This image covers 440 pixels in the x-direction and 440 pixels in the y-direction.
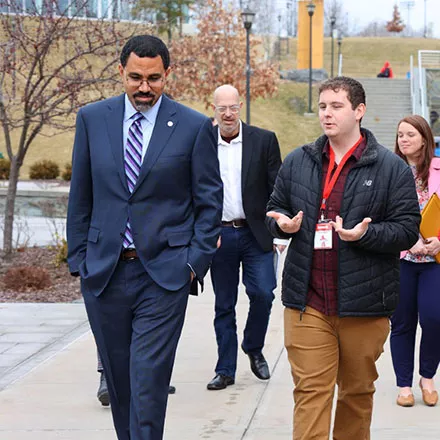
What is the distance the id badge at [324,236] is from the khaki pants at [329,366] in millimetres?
305

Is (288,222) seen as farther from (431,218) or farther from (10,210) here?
(10,210)

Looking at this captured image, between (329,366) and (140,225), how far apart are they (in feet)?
3.42

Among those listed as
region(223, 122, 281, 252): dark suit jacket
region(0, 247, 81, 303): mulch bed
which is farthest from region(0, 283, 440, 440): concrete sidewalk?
region(0, 247, 81, 303): mulch bed

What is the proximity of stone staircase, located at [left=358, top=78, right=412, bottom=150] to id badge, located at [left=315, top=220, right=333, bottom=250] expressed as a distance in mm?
34029

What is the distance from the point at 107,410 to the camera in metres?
6.54

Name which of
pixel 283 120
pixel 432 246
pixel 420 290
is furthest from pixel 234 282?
pixel 283 120

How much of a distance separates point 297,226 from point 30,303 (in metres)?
6.68

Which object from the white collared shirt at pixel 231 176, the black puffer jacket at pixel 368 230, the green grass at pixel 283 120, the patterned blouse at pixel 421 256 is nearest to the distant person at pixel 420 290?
the patterned blouse at pixel 421 256

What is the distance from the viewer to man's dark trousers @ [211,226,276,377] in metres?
6.98

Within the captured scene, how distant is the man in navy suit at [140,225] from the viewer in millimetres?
4672

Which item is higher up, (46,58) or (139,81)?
(139,81)

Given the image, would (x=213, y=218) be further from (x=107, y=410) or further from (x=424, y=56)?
(x=424, y=56)

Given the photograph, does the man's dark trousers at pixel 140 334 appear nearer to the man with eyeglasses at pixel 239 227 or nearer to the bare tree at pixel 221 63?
the man with eyeglasses at pixel 239 227

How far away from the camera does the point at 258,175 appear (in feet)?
23.0
